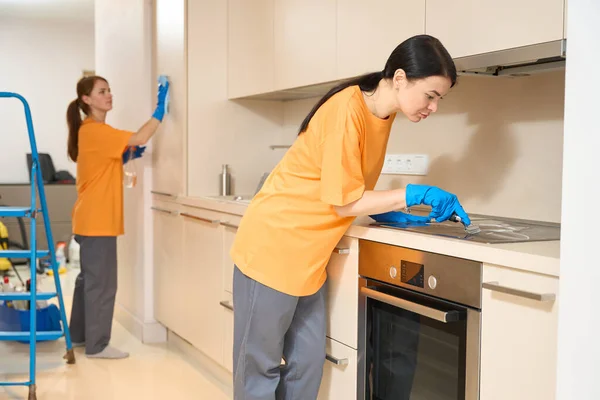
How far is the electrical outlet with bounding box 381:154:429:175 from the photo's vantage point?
101 inches

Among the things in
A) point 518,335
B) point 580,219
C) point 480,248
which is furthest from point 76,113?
point 580,219

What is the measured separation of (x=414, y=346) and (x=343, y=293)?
32 centimetres

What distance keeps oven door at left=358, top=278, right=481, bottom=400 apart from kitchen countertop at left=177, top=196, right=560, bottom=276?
0.13m

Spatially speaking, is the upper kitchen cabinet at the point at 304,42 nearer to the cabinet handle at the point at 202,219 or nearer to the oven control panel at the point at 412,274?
the cabinet handle at the point at 202,219

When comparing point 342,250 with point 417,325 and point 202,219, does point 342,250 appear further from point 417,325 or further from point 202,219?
point 202,219

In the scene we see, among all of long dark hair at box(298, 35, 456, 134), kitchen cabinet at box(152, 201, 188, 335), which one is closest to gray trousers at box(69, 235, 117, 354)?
kitchen cabinet at box(152, 201, 188, 335)

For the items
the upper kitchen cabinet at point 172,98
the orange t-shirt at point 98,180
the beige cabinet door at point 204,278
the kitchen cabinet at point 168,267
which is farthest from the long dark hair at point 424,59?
the orange t-shirt at point 98,180

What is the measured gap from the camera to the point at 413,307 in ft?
5.75

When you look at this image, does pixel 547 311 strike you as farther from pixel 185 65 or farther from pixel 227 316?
pixel 185 65

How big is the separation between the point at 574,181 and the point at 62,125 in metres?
7.09

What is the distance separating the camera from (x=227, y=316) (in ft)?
9.48

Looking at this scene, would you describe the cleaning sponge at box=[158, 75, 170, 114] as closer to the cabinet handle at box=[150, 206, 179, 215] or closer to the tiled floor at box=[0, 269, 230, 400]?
the cabinet handle at box=[150, 206, 179, 215]

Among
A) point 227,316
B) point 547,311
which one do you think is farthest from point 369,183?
point 227,316

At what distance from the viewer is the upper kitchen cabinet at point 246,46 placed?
127 inches
